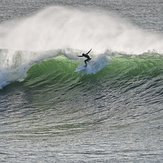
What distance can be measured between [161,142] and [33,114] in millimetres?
4959

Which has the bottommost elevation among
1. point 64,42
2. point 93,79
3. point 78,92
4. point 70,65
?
point 78,92

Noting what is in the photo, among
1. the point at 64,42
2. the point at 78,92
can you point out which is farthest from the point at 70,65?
the point at 78,92

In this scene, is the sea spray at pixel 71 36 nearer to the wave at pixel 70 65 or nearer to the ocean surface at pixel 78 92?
the ocean surface at pixel 78 92

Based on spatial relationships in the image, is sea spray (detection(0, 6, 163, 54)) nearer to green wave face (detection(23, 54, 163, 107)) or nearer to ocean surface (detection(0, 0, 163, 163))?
ocean surface (detection(0, 0, 163, 163))

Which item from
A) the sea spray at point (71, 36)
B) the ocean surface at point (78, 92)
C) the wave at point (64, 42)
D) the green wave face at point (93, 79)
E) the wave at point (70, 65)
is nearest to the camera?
the ocean surface at point (78, 92)

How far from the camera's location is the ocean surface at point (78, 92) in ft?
27.7

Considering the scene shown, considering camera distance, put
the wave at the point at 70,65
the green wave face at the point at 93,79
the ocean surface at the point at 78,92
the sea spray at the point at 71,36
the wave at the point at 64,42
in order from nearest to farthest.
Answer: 1. the ocean surface at the point at 78,92
2. the green wave face at the point at 93,79
3. the wave at the point at 70,65
4. the wave at the point at 64,42
5. the sea spray at the point at 71,36

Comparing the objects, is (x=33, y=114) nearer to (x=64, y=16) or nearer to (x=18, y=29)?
(x=18, y=29)

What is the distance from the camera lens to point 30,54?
55.0 feet

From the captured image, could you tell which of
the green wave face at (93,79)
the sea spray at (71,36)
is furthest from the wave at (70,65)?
the sea spray at (71,36)

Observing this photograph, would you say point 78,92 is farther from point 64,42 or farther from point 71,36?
point 71,36

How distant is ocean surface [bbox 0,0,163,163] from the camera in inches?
332

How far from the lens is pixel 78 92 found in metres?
13.6

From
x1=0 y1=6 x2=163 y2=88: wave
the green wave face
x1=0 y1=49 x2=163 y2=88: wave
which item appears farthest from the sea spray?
the green wave face
